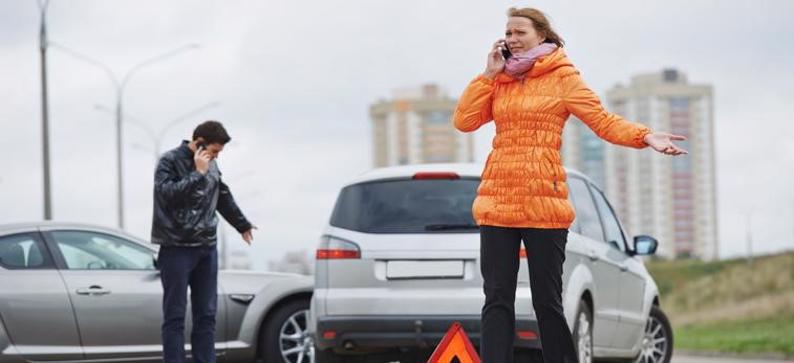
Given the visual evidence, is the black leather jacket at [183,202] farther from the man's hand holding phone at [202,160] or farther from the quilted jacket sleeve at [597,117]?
the quilted jacket sleeve at [597,117]

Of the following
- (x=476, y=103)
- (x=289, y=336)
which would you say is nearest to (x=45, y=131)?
(x=289, y=336)

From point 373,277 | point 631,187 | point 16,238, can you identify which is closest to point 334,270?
point 373,277

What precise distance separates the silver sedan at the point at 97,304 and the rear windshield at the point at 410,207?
5.95 feet

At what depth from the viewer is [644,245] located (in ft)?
41.3

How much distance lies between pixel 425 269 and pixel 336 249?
0.67m

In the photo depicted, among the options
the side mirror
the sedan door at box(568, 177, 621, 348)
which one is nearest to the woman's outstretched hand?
the sedan door at box(568, 177, 621, 348)

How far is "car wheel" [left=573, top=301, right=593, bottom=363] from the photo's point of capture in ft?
34.7

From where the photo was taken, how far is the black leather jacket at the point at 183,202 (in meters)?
10.1

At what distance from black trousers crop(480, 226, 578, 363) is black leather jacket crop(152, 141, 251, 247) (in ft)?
11.2

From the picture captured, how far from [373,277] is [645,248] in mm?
2990

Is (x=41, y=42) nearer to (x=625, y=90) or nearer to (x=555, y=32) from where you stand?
(x=555, y=32)

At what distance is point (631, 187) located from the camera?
19388 centimetres

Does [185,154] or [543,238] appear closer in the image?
[543,238]

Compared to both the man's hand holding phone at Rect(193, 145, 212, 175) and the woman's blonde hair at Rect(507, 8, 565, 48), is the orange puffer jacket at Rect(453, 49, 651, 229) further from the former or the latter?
the man's hand holding phone at Rect(193, 145, 212, 175)
